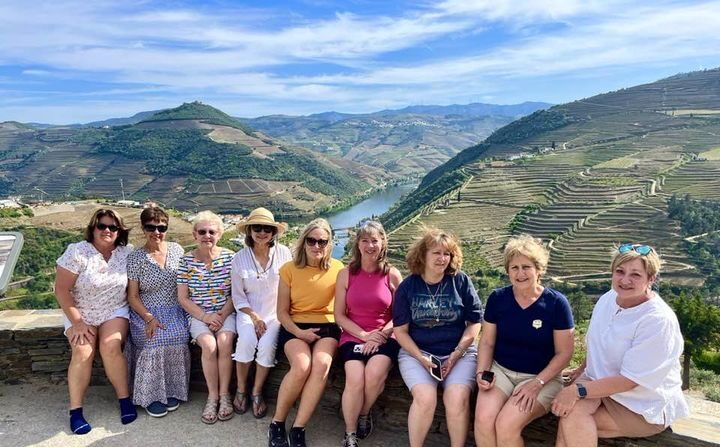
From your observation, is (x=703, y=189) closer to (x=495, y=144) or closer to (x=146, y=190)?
(x=495, y=144)

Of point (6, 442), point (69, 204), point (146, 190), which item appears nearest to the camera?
point (6, 442)

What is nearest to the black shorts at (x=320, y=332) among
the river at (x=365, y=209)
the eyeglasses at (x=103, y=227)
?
the eyeglasses at (x=103, y=227)

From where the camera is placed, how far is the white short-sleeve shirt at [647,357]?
2.52 meters

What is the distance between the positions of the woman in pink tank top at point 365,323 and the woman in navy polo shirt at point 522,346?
25.5 inches

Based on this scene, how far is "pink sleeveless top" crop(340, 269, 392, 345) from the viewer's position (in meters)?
3.47

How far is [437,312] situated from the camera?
10.7ft

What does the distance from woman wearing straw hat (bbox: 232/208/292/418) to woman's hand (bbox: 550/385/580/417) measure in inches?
73.9

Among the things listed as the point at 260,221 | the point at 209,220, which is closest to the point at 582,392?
the point at 260,221

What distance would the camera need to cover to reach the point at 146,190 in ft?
335

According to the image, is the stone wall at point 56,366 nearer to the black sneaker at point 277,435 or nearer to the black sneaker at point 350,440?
the black sneaker at point 350,440

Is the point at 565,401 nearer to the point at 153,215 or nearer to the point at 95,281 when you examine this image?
the point at 153,215

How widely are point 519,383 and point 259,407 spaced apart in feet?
5.86

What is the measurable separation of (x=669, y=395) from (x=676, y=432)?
0.74 ft

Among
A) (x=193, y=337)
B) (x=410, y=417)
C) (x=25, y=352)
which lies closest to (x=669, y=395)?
(x=410, y=417)
